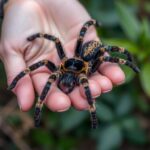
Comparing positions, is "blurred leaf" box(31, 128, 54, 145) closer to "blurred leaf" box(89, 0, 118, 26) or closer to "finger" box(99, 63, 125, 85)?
"blurred leaf" box(89, 0, 118, 26)

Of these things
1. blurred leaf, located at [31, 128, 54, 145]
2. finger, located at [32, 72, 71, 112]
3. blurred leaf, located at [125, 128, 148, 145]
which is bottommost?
blurred leaf, located at [125, 128, 148, 145]

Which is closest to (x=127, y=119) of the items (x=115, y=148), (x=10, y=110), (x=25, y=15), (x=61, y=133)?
(x=115, y=148)

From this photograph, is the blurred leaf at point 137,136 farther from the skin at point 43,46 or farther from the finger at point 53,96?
the finger at point 53,96

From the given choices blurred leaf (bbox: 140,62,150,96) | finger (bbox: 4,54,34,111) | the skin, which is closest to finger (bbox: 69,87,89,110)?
the skin

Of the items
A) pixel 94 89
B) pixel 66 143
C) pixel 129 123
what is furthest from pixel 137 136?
pixel 94 89

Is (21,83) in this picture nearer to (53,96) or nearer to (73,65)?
(53,96)

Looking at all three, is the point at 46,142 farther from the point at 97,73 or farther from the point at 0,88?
the point at 97,73
